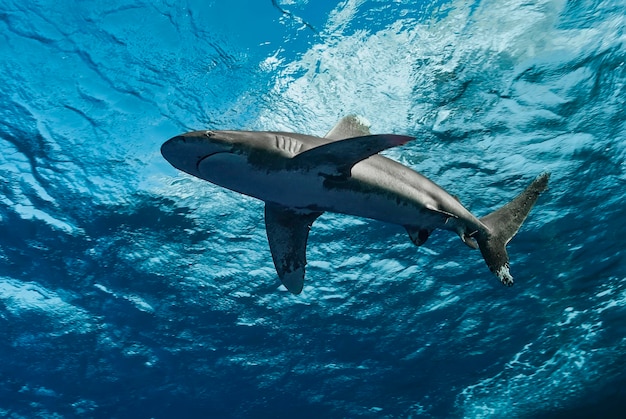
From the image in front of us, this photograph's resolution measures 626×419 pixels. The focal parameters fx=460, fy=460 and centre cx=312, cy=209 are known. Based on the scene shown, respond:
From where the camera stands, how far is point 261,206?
1260 centimetres

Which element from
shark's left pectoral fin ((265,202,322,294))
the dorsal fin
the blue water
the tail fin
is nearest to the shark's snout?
shark's left pectoral fin ((265,202,322,294))

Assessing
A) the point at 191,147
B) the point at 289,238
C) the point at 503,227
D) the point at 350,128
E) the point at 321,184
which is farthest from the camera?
the point at 503,227

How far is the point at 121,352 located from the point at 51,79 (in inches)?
594

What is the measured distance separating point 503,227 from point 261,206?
8065 millimetres

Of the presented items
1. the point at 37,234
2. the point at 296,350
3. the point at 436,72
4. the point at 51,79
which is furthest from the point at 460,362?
the point at 51,79

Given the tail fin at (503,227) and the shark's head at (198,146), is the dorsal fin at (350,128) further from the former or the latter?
the tail fin at (503,227)

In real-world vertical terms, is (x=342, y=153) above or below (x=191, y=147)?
above

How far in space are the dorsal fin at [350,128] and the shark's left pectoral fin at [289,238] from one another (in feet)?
2.73

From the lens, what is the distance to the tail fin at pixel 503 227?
5262 millimetres

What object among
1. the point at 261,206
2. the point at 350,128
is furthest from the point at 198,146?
the point at 261,206

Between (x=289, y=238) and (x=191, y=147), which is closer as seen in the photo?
(x=191, y=147)

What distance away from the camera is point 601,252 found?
17.6 m

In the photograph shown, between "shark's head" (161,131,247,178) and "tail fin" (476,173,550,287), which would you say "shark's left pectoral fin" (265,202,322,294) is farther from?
"tail fin" (476,173,550,287)

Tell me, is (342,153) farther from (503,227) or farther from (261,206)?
(261,206)
